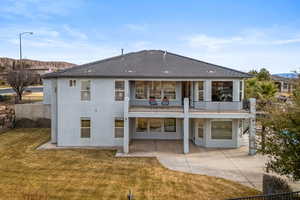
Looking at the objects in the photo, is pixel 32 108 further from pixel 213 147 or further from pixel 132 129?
pixel 213 147

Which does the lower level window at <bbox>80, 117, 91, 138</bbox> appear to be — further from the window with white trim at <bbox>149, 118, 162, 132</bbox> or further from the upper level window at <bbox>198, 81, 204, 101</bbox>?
the upper level window at <bbox>198, 81, 204, 101</bbox>

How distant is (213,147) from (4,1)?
2275cm

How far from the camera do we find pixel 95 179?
35.3 feet

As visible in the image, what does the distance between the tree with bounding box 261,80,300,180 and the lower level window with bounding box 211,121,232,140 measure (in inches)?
332

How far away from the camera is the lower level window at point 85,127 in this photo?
16.8 metres

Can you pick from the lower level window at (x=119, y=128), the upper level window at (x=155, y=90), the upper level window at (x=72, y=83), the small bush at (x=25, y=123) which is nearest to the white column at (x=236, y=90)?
the upper level window at (x=155, y=90)

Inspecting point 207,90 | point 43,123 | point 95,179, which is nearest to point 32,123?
point 43,123

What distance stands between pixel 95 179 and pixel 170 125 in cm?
934

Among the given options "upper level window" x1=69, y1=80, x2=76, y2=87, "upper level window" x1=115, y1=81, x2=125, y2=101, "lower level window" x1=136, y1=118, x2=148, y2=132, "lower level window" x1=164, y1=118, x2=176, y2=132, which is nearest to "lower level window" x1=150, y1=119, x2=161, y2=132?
"lower level window" x1=136, y1=118, x2=148, y2=132

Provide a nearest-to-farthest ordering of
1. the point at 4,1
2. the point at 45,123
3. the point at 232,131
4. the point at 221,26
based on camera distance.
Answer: the point at 232,131
the point at 4,1
the point at 45,123
the point at 221,26

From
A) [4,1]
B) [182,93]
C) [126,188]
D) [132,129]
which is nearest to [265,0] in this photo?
[182,93]

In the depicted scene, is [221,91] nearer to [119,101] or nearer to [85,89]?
[119,101]

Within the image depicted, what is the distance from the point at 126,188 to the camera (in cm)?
982

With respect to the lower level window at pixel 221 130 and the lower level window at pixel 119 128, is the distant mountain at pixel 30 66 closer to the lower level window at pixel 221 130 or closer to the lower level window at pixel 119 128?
the lower level window at pixel 119 128
